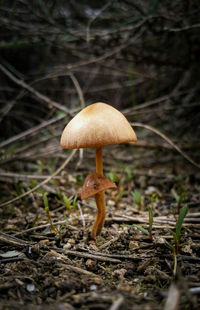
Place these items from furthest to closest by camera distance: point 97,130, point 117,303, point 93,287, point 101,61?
point 101,61 < point 97,130 < point 93,287 < point 117,303

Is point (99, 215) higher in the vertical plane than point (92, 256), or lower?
higher

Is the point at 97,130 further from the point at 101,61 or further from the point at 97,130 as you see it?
the point at 101,61

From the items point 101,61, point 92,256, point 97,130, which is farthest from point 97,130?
point 101,61

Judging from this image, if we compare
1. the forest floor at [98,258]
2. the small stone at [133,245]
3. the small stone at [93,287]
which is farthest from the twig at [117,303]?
the small stone at [133,245]

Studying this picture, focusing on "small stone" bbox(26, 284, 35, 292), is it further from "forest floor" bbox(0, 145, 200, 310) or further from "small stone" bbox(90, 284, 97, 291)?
"small stone" bbox(90, 284, 97, 291)

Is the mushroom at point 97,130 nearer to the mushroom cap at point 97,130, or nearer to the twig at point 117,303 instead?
the mushroom cap at point 97,130

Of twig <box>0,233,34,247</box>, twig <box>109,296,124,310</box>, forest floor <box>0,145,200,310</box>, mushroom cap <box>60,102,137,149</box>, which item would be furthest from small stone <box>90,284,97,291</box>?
mushroom cap <box>60,102,137,149</box>

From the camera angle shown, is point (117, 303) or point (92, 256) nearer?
point (117, 303)
